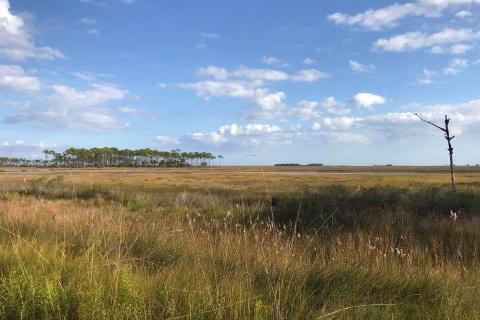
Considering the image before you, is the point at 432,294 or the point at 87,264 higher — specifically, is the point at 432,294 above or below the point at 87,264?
below

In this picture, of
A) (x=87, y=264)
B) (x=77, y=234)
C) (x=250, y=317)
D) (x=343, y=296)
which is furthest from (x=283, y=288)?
(x=77, y=234)

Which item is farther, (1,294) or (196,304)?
(1,294)

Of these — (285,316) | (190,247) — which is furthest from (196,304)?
(190,247)

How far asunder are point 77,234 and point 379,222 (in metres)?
8.91

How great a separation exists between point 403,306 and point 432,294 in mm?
634

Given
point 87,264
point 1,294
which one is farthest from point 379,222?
point 1,294

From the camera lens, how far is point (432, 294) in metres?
4.38

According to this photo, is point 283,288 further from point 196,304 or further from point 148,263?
point 148,263

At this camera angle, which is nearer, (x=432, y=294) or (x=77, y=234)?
(x=432, y=294)

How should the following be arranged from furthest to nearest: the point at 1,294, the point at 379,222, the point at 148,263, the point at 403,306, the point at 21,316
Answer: the point at 379,222, the point at 148,263, the point at 403,306, the point at 1,294, the point at 21,316

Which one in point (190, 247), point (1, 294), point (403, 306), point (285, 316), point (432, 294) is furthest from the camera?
point (190, 247)

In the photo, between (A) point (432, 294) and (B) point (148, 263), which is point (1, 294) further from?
(A) point (432, 294)

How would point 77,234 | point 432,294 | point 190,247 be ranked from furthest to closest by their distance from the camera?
point 77,234
point 190,247
point 432,294

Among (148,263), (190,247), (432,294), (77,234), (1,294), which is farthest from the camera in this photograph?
(77,234)
